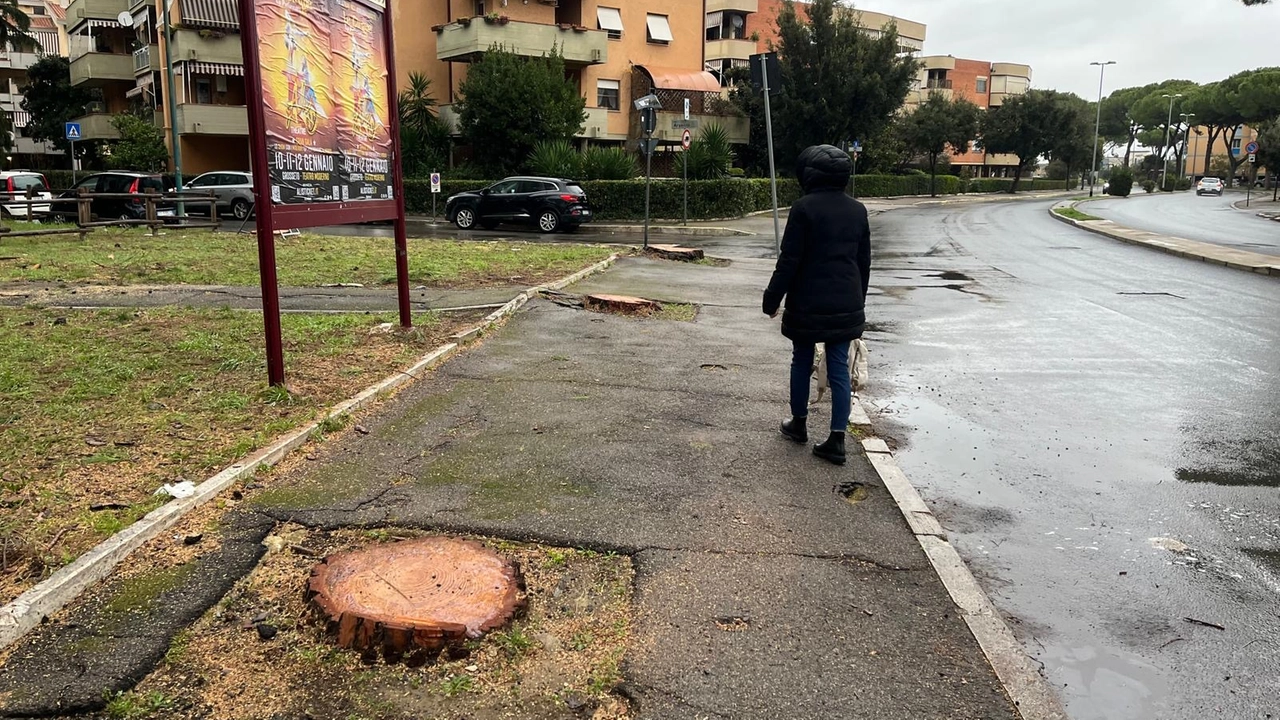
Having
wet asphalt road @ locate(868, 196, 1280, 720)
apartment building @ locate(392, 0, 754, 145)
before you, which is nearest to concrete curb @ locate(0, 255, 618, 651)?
wet asphalt road @ locate(868, 196, 1280, 720)

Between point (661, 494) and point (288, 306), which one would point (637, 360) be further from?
point (288, 306)

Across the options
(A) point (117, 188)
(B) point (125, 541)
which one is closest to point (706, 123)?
(A) point (117, 188)

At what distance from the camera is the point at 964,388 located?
24.0ft

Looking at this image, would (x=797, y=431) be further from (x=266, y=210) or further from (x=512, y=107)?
(x=512, y=107)

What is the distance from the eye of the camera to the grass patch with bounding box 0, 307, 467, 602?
13.0 ft

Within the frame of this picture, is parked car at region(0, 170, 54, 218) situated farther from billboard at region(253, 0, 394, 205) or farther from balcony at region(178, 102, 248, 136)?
billboard at region(253, 0, 394, 205)

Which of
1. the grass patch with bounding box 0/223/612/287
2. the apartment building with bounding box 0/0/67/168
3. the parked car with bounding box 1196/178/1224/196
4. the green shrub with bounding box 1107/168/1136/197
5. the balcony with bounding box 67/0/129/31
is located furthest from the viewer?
the parked car with bounding box 1196/178/1224/196

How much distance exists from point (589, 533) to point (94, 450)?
→ 278 cm

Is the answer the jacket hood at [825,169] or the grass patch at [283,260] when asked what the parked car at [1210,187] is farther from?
the jacket hood at [825,169]

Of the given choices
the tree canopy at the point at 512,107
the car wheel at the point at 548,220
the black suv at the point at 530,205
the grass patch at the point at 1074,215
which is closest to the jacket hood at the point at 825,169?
the black suv at the point at 530,205

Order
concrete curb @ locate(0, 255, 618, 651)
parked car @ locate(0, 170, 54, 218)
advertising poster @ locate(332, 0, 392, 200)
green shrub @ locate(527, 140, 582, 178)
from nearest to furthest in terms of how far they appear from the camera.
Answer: concrete curb @ locate(0, 255, 618, 651) → advertising poster @ locate(332, 0, 392, 200) → parked car @ locate(0, 170, 54, 218) → green shrub @ locate(527, 140, 582, 178)

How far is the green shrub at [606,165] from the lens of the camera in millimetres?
29656

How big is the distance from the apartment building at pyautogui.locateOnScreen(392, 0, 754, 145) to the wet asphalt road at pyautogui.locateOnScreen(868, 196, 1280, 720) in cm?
2647

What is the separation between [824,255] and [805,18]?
5381 cm
